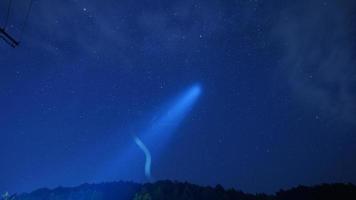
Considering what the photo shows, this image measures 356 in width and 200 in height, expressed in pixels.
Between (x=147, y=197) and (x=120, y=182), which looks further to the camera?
(x=120, y=182)

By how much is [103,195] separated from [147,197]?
1275cm

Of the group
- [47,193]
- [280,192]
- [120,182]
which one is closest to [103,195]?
[120,182]

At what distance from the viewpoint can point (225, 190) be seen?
5025 cm

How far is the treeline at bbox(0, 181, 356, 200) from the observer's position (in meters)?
39.1

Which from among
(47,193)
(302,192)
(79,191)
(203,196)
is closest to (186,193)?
(203,196)

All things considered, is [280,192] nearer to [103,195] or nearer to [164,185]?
[164,185]

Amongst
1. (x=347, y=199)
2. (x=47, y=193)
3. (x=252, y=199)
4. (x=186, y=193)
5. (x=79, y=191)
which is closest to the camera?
(x=347, y=199)

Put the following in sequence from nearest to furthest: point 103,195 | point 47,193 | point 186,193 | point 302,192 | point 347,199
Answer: point 347,199, point 302,192, point 186,193, point 103,195, point 47,193

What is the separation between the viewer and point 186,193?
165 feet

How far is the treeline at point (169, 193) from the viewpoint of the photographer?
1540 inches

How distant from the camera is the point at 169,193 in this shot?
5153 centimetres

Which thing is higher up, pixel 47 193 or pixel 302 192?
pixel 47 193

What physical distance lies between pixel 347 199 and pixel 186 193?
2276 cm

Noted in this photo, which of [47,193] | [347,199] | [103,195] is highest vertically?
[47,193]
